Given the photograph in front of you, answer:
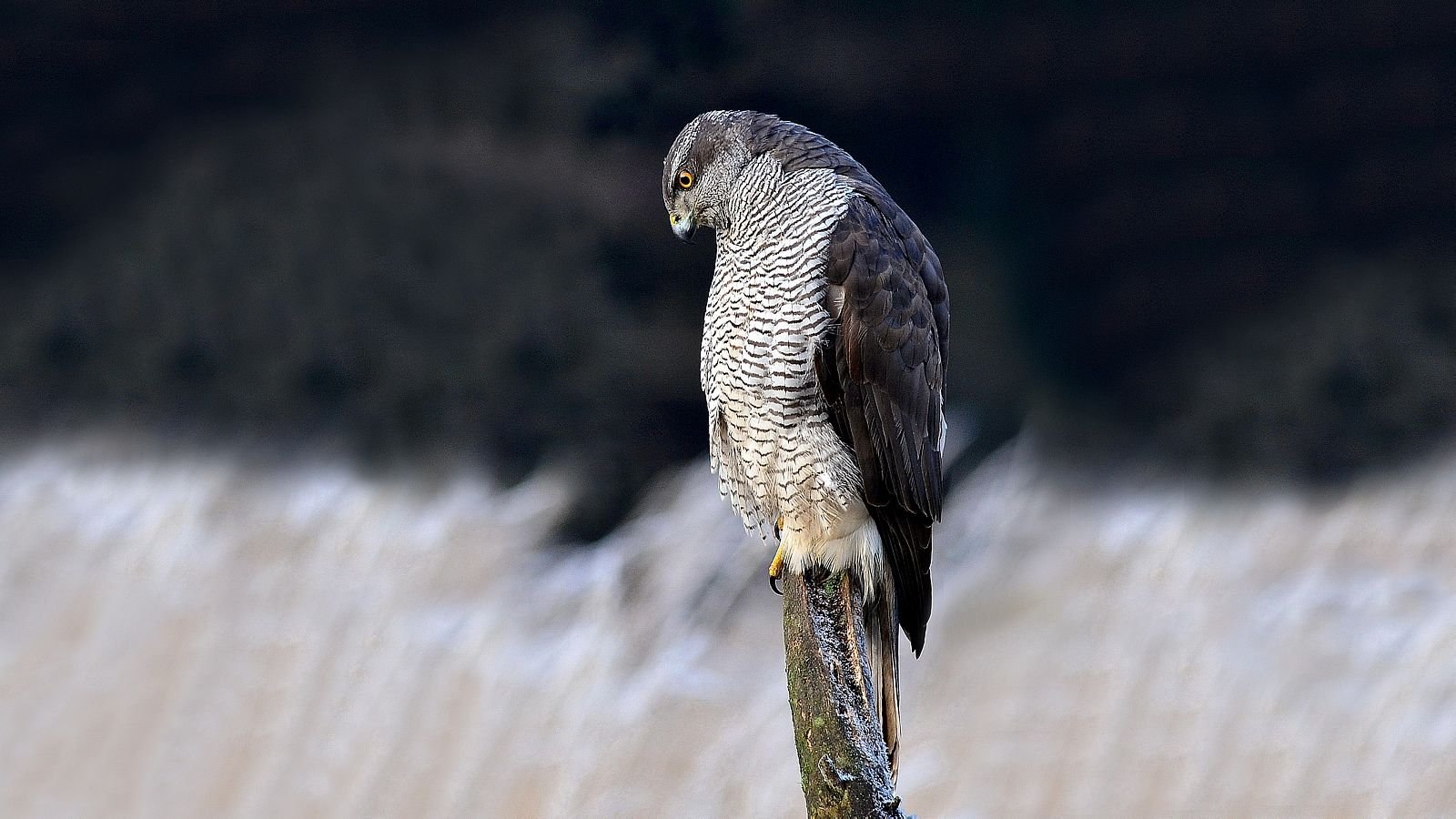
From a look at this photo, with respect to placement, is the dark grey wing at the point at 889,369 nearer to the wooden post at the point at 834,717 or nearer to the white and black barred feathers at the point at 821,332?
the white and black barred feathers at the point at 821,332

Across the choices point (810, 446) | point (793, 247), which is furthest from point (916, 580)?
point (793, 247)

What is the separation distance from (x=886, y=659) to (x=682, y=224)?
4.40 ft

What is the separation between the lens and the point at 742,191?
2891 millimetres

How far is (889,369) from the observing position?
2744 millimetres

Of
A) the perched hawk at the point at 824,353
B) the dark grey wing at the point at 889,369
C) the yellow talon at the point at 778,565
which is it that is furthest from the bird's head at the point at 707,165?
the yellow talon at the point at 778,565

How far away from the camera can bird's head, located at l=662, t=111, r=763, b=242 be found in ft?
9.57

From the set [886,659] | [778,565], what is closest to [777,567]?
[778,565]

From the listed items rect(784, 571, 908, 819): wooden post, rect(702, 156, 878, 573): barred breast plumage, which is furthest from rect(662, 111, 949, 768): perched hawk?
rect(784, 571, 908, 819): wooden post

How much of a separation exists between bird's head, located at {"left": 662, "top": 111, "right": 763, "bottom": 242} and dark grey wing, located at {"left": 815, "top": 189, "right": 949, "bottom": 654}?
34 centimetres

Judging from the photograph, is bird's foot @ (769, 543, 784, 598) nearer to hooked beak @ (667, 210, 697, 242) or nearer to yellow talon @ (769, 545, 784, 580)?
yellow talon @ (769, 545, 784, 580)

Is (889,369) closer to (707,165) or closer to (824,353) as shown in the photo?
(824,353)

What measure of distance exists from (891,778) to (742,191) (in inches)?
60.9

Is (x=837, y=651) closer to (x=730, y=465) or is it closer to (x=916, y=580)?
(x=916, y=580)

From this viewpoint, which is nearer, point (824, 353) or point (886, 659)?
point (824, 353)
